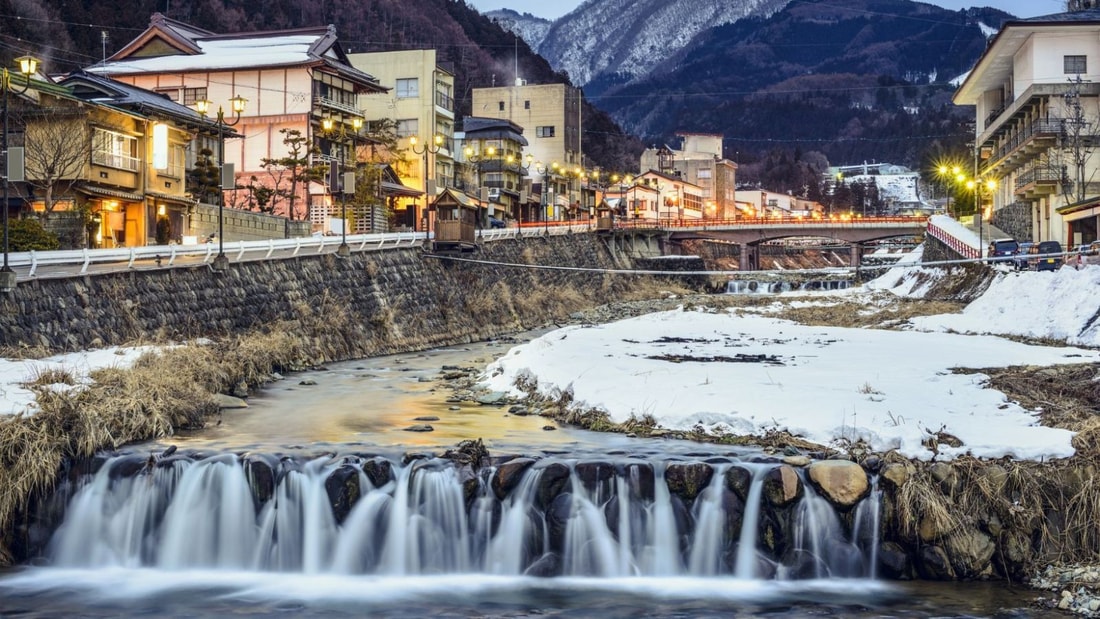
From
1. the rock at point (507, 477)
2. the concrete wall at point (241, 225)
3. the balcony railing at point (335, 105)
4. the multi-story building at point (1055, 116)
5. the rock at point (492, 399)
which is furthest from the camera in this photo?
the balcony railing at point (335, 105)

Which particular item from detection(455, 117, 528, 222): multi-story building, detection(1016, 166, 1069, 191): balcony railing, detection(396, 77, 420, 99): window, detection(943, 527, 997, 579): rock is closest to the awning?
detection(943, 527, 997, 579): rock

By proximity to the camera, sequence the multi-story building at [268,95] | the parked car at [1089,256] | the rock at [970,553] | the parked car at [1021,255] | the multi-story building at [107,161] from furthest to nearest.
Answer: the multi-story building at [268,95]
the parked car at [1021,255]
the multi-story building at [107,161]
the parked car at [1089,256]
the rock at [970,553]

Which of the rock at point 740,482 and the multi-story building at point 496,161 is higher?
the multi-story building at point 496,161

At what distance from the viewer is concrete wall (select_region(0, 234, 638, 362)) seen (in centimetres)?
2364

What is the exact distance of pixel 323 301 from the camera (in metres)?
34.1

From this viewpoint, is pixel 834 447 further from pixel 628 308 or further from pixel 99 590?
pixel 628 308

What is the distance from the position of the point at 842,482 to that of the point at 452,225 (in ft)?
112

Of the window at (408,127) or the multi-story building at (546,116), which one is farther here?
the multi-story building at (546,116)

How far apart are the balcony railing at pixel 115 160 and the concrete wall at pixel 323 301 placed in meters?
9.82

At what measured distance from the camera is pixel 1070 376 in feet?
63.5

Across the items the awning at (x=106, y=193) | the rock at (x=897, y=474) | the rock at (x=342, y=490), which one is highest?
the awning at (x=106, y=193)

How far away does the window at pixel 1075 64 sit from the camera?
5128 centimetres

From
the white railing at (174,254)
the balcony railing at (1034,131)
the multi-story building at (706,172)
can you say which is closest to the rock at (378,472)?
the white railing at (174,254)

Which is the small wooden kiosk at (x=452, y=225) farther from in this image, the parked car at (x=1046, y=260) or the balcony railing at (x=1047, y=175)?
the balcony railing at (x=1047, y=175)
